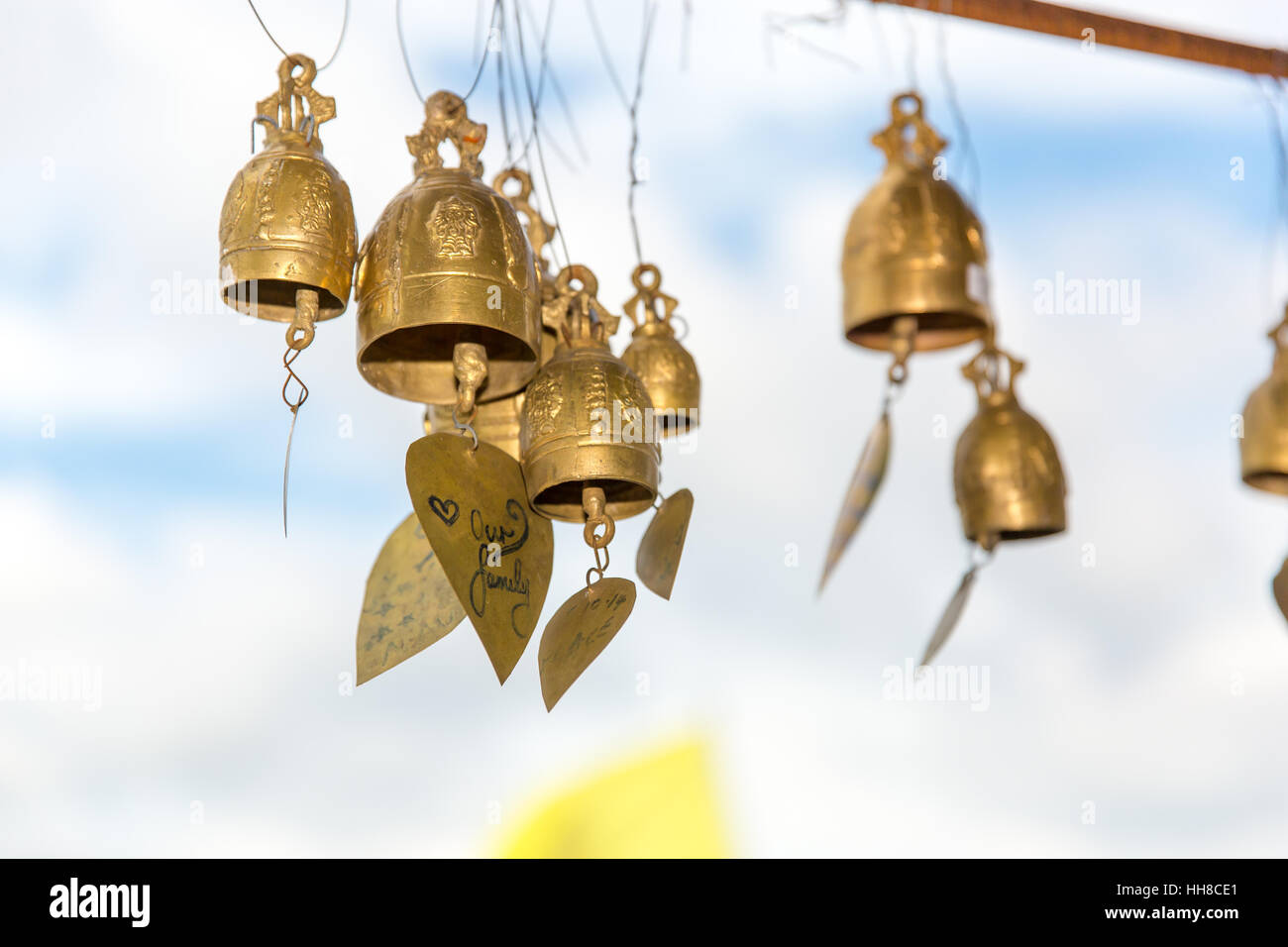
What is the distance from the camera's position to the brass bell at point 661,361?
9.49 ft

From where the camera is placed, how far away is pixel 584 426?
6.99ft

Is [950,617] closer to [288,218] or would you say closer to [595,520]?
[595,520]

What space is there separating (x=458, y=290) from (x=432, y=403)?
36cm

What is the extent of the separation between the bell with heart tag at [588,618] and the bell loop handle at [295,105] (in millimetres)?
672

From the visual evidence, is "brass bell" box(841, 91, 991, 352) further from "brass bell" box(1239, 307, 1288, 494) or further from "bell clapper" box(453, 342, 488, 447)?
"brass bell" box(1239, 307, 1288, 494)

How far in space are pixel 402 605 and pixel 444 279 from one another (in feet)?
2.02

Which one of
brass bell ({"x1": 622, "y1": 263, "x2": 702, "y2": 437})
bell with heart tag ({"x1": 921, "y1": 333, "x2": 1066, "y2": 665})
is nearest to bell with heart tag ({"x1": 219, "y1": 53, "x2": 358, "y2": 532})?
brass bell ({"x1": 622, "y1": 263, "x2": 702, "y2": 437})

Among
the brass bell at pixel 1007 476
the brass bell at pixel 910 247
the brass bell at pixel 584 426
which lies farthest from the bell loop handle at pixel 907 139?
the brass bell at pixel 1007 476

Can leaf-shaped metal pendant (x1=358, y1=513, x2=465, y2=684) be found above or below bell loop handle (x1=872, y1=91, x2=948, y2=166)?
below

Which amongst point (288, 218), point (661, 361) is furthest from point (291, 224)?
point (661, 361)

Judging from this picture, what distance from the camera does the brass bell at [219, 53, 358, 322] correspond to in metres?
1.99

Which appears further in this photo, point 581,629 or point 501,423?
point 501,423

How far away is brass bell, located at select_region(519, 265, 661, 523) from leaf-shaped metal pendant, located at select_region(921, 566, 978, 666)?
2.06 ft
